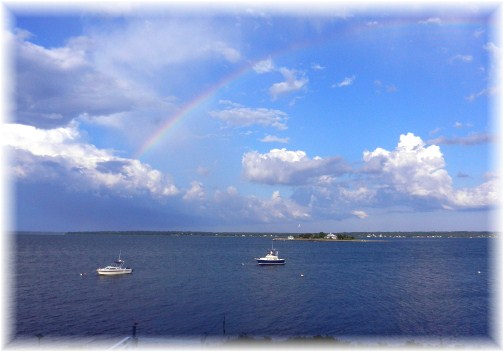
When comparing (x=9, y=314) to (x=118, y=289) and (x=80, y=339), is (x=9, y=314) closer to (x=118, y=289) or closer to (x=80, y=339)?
(x=80, y=339)

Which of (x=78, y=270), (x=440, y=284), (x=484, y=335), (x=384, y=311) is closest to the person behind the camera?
(x=484, y=335)

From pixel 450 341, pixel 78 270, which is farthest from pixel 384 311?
pixel 78 270

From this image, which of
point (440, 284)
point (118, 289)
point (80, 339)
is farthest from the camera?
point (440, 284)

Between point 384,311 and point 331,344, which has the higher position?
point 331,344

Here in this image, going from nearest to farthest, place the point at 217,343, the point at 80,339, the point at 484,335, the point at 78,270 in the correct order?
the point at 217,343, the point at 80,339, the point at 484,335, the point at 78,270

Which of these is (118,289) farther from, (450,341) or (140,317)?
(450,341)

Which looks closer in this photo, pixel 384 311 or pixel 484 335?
pixel 484 335

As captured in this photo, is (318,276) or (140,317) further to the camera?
(318,276)

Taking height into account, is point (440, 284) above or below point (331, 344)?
below

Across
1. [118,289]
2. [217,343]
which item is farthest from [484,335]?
[118,289]
